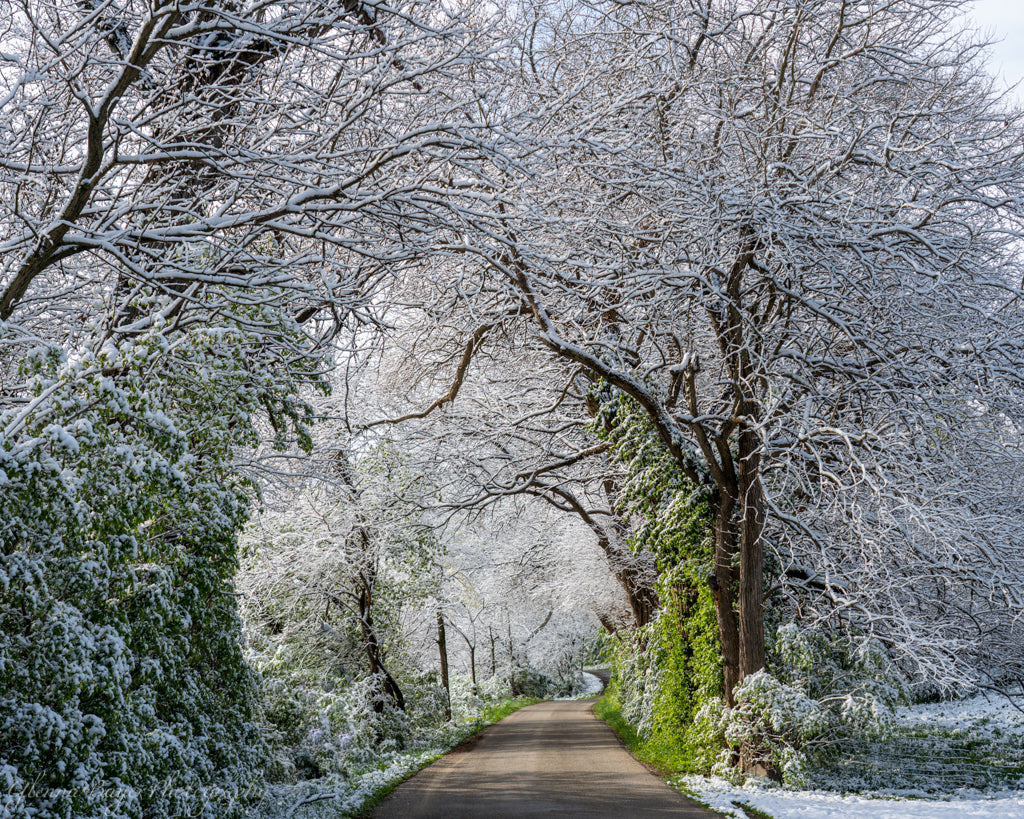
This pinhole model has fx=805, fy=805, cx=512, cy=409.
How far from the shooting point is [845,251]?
Answer: 9.52 m

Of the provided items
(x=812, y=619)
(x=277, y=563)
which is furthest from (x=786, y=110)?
(x=277, y=563)

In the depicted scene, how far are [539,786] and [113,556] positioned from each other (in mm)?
9315

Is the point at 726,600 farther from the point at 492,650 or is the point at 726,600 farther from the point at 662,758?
the point at 492,650

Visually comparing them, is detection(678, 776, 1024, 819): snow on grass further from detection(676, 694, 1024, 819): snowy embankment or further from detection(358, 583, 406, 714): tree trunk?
detection(358, 583, 406, 714): tree trunk

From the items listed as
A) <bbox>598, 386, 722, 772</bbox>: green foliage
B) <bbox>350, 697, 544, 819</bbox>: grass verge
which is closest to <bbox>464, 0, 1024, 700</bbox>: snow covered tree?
<bbox>598, 386, 722, 772</bbox>: green foliage

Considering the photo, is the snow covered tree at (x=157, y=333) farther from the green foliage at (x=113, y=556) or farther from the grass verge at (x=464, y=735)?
the grass verge at (x=464, y=735)

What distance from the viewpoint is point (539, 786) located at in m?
12.2

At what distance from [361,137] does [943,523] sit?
21.8 feet

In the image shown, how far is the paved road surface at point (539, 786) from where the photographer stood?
388 inches

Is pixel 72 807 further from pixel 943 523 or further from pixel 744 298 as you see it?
pixel 744 298

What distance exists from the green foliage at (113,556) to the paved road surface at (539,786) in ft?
15.3

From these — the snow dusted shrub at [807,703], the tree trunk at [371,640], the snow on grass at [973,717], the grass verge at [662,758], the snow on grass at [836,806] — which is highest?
the tree trunk at [371,640]

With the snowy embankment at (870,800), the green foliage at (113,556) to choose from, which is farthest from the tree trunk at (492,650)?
the green foliage at (113,556)

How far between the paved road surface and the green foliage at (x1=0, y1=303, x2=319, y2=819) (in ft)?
15.3
